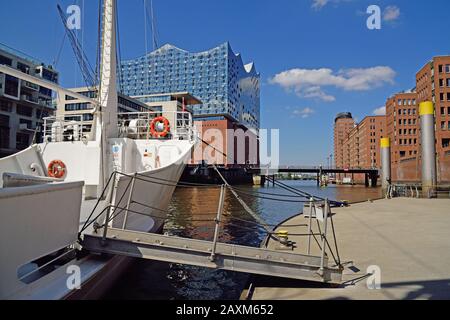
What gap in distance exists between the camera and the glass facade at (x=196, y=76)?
12181cm

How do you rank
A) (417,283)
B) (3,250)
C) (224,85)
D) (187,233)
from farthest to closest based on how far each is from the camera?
(224,85) < (187,233) < (417,283) < (3,250)

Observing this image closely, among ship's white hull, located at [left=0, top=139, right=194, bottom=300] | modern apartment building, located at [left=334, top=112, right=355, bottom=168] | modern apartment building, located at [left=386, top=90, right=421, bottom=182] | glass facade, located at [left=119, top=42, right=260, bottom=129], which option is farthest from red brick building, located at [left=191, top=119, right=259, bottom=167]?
ship's white hull, located at [left=0, top=139, right=194, bottom=300]

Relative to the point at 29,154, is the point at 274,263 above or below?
below

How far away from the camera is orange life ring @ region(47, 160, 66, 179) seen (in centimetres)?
1102

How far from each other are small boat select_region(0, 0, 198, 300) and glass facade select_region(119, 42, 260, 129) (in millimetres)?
106510

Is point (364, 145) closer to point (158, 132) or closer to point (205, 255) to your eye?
point (158, 132)

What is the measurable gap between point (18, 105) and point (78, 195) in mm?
56561

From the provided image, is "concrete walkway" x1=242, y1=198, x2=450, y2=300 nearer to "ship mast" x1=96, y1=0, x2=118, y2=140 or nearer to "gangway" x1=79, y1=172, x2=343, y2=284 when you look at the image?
"gangway" x1=79, y1=172, x2=343, y2=284

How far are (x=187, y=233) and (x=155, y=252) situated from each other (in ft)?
25.5

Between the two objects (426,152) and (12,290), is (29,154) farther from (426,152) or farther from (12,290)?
(426,152)

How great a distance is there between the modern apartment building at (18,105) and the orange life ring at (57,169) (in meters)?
40.6

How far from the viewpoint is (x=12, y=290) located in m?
3.83

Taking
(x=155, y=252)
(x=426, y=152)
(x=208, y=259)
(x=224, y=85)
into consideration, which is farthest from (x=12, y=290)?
(x=224, y=85)
